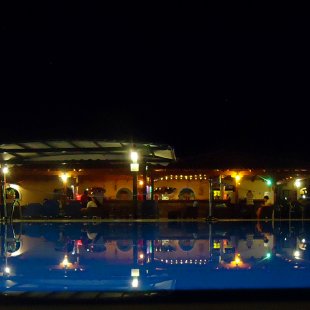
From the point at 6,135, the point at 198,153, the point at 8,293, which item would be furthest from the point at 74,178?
the point at 8,293

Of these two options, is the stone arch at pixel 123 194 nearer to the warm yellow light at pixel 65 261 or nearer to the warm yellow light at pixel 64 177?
the warm yellow light at pixel 64 177

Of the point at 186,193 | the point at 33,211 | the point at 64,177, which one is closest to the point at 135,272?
the point at 33,211

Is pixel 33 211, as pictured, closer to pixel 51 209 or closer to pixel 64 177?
pixel 51 209

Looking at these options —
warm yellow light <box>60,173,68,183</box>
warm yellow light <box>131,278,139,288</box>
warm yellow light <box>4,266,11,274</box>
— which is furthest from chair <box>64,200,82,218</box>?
warm yellow light <box>131,278,139,288</box>

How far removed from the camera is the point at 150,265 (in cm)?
580

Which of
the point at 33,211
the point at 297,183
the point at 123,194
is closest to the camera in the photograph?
the point at 33,211

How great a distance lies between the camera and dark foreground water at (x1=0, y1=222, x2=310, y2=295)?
4555 mm

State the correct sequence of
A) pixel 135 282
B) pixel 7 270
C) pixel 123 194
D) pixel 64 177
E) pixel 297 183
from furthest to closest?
pixel 297 183, pixel 123 194, pixel 64 177, pixel 7 270, pixel 135 282

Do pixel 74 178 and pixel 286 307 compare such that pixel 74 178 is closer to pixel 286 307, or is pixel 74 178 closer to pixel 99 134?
pixel 99 134

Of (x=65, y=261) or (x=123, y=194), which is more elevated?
(x=123, y=194)

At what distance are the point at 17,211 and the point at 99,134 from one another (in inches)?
210

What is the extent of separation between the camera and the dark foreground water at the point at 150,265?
14.9 ft

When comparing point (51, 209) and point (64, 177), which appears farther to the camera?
point (64, 177)

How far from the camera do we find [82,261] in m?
6.21
